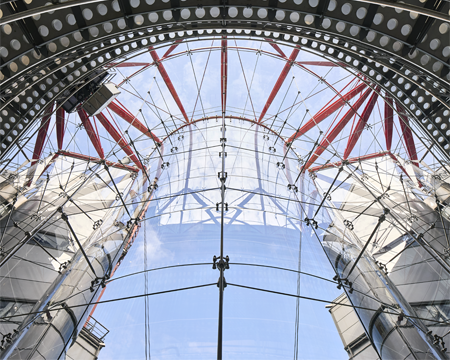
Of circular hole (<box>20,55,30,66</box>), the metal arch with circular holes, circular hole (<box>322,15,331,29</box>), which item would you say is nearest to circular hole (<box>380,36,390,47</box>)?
the metal arch with circular holes

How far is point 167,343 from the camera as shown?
6.68 meters

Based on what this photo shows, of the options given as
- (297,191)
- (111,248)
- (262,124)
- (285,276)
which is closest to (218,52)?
(262,124)

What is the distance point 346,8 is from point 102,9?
5618 mm

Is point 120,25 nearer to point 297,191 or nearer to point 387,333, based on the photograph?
point 297,191

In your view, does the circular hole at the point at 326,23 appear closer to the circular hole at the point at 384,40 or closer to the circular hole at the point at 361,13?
the circular hole at the point at 361,13

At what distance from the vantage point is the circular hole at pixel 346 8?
7.05 metres

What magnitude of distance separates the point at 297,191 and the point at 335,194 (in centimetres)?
445

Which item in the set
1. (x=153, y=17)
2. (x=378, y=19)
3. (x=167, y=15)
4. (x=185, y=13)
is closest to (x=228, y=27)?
(x=185, y=13)

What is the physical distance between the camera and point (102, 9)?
724 centimetres

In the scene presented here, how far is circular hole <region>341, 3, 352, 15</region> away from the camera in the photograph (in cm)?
705

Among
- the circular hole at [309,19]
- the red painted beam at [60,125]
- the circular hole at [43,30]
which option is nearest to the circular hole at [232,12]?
the circular hole at [309,19]

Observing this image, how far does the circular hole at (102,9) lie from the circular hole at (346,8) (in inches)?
215

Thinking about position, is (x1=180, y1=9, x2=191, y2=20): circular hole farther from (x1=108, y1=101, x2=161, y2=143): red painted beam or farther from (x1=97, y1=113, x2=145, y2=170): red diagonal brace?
(x1=97, y1=113, x2=145, y2=170): red diagonal brace

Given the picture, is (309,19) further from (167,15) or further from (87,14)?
(87,14)
